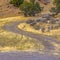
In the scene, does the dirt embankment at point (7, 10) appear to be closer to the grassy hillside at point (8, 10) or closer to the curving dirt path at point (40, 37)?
the grassy hillside at point (8, 10)

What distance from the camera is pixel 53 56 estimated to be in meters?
33.1

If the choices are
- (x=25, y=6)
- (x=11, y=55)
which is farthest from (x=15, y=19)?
(x=11, y=55)

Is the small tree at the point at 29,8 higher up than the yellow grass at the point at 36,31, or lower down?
lower down

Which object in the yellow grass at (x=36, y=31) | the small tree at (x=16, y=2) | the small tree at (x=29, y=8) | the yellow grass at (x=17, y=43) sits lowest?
the small tree at (x=16, y=2)

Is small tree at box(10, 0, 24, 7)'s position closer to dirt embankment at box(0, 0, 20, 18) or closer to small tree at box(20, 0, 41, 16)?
dirt embankment at box(0, 0, 20, 18)

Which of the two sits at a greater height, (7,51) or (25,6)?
(7,51)

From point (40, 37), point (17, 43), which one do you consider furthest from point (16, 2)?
point (17, 43)

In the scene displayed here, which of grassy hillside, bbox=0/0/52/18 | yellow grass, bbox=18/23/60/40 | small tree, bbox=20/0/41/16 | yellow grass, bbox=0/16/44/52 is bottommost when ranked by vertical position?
grassy hillside, bbox=0/0/52/18

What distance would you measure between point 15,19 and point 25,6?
16.9 feet

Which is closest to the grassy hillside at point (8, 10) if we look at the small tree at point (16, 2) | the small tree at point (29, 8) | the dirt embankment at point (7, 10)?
the dirt embankment at point (7, 10)

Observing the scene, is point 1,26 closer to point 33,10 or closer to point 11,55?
point 33,10

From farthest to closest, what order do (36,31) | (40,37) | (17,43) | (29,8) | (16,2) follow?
(16,2) < (29,8) < (36,31) < (40,37) < (17,43)

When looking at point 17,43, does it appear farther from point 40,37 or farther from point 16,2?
point 16,2

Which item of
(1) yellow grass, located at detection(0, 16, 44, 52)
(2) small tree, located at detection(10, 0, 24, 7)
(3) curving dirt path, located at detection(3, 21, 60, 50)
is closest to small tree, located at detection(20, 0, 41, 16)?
(3) curving dirt path, located at detection(3, 21, 60, 50)
